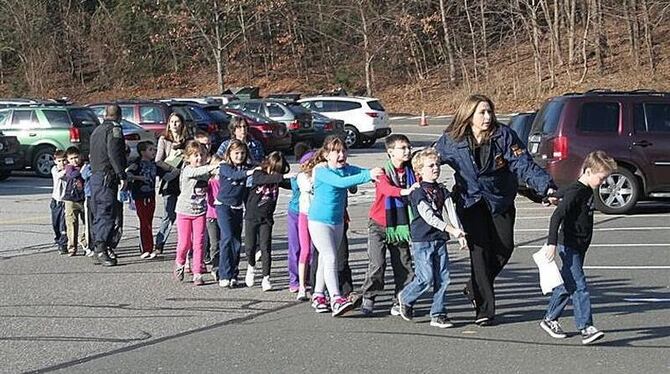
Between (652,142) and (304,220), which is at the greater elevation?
(652,142)

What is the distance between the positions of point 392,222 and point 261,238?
199cm

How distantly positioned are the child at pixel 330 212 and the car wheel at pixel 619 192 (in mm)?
8350

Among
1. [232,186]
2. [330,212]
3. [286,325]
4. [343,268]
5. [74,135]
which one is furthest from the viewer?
[74,135]

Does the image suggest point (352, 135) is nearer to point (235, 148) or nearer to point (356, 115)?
point (356, 115)

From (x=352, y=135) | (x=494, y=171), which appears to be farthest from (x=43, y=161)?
(x=494, y=171)

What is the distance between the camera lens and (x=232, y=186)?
11.1 meters

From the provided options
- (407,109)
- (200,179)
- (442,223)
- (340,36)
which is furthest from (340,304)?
(340,36)

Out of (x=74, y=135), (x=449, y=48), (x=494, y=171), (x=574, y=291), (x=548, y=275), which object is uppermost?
(x=449, y=48)

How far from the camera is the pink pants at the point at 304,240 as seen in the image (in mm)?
10281

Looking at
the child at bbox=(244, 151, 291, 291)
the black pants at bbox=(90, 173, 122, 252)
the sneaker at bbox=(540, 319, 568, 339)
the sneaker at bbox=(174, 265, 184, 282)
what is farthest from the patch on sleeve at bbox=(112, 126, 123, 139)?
the sneaker at bbox=(540, 319, 568, 339)

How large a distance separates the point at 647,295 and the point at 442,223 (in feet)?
8.31

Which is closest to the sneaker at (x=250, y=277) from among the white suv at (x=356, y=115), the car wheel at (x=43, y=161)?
the car wheel at (x=43, y=161)

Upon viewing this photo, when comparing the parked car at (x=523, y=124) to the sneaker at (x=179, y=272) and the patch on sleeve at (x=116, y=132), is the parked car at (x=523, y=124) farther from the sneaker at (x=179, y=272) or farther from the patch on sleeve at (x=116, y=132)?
the sneaker at (x=179, y=272)

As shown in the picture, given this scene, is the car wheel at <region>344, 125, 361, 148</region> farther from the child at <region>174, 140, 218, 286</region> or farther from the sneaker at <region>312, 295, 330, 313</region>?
the sneaker at <region>312, 295, 330, 313</region>
